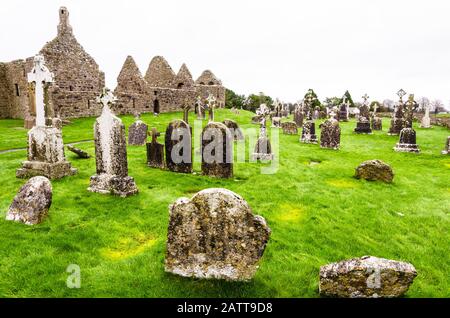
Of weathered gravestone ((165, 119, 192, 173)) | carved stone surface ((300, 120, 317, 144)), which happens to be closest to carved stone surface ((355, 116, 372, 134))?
carved stone surface ((300, 120, 317, 144))

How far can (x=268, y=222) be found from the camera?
7508mm

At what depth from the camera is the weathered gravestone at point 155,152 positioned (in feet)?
40.6

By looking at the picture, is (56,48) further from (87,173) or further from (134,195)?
→ (134,195)

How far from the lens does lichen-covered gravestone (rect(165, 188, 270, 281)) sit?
5113mm

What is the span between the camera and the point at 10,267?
5371mm

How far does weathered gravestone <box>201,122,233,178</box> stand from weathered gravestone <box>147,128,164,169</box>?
1.76 metres

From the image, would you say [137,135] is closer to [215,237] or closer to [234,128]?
[234,128]

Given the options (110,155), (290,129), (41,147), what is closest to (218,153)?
(110,155)

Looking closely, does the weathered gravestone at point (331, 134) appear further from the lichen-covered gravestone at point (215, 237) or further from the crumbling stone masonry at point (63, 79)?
the crumbling stone masonry at point (63, 79)

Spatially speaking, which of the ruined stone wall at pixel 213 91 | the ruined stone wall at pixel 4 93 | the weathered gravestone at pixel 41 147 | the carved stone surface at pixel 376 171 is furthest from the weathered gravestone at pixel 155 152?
the ruined stone wall at pixel 213 91

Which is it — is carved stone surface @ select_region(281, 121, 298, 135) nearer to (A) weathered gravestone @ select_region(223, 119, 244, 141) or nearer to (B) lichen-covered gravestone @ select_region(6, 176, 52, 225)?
(A) weathered gravestone @ select_region(223, 119, 244, 141)

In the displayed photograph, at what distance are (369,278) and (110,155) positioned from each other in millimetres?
6964
